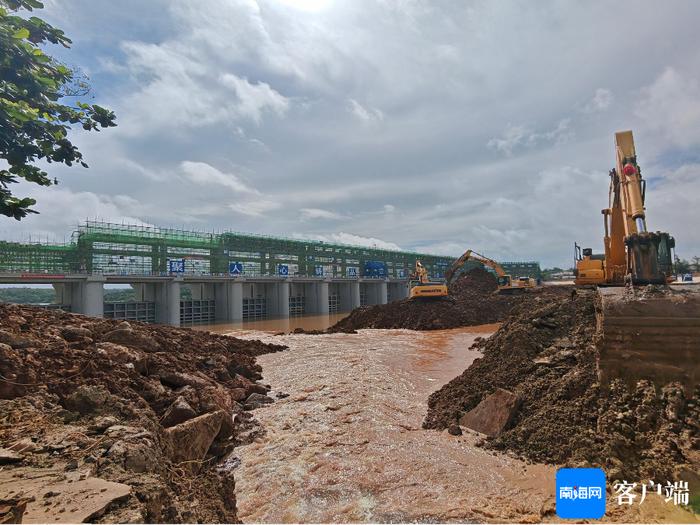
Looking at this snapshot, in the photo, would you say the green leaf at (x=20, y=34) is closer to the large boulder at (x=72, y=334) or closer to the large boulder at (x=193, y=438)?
the large boulder at (x=193, y=438)

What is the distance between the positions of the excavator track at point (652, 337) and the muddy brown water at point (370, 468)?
2.35 metres

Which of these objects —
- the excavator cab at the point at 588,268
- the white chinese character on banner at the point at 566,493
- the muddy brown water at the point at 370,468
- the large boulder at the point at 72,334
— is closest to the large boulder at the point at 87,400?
the muddy brown water at the point at 370,468

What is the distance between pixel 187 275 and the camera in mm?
40750

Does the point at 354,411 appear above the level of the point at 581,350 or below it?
below

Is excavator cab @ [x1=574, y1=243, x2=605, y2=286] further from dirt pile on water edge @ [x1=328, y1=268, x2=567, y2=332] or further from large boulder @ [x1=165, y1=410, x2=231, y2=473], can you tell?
large boulder @ [x1=165, y1=410, x2=231, y2=473]

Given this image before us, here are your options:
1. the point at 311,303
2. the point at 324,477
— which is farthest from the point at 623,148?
the point at 311,303

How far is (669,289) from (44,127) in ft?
32.2

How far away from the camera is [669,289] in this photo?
6734 millimetres

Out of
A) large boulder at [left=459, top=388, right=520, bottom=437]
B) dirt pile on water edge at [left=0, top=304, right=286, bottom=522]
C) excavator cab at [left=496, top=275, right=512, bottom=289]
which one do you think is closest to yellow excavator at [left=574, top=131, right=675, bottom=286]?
large boulder at [left=459, top=388, right=520, bottom=437]

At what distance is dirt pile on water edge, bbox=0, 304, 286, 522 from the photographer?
3.16 metres

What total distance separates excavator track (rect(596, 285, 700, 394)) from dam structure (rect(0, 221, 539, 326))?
37120 mm

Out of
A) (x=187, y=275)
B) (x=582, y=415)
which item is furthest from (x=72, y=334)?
(x=187, y=275)

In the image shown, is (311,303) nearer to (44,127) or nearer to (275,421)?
(275,421)

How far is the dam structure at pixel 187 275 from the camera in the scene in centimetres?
3397
